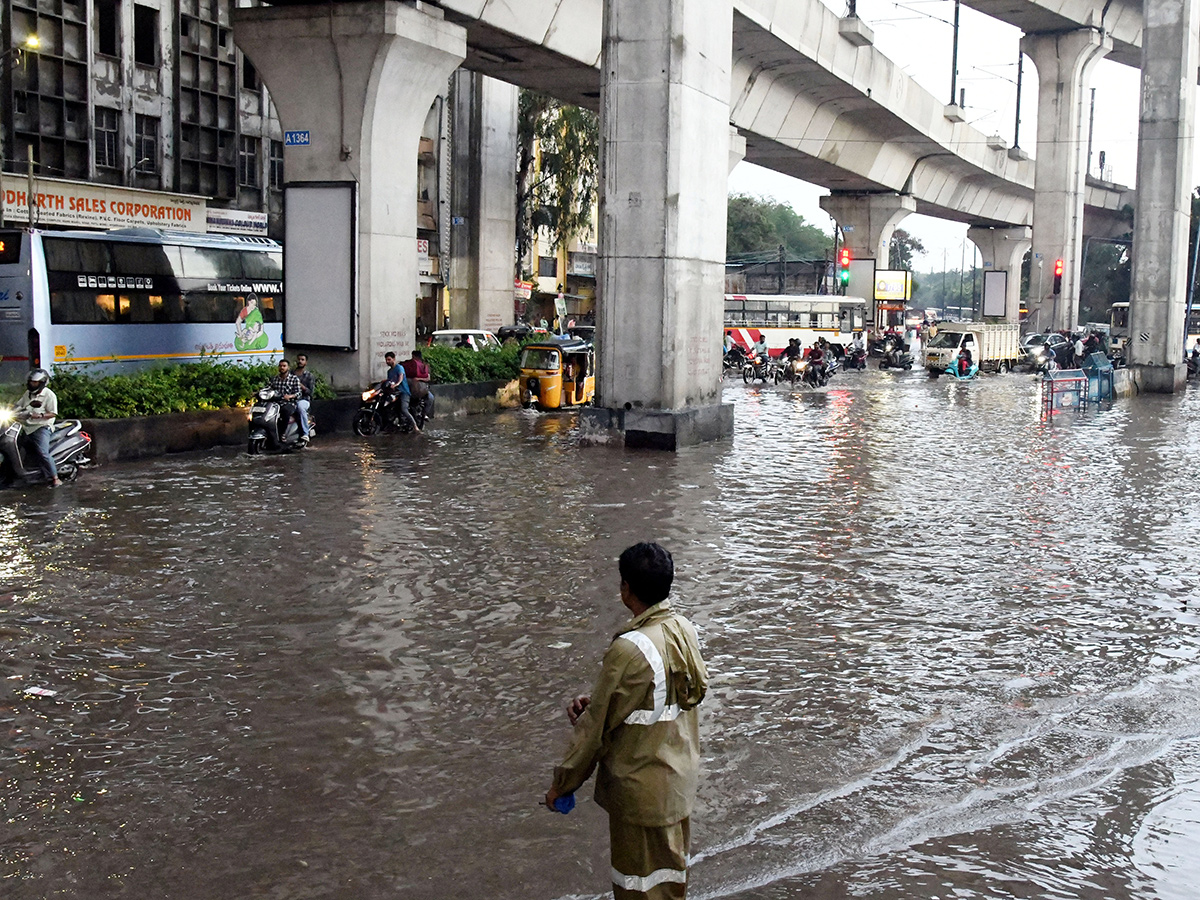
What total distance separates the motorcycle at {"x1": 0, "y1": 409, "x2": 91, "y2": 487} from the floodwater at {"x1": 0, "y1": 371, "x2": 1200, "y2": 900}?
0.47 m

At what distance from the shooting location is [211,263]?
87.7ft

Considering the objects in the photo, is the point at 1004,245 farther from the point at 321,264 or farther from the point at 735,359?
the point at 321,264

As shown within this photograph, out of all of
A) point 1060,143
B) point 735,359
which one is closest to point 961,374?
point 735,359

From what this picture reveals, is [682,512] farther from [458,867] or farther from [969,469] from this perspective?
[458,867]

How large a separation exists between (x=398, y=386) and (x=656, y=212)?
5101mm

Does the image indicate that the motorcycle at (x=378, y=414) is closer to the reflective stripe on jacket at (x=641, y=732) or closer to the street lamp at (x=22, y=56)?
the street lamp at (x=22, y=56)

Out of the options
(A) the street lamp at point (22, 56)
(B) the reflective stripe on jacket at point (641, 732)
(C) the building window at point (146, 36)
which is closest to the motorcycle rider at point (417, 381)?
(A) the street lamp at point (22, 56)

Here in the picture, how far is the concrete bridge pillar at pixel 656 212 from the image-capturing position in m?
19.4

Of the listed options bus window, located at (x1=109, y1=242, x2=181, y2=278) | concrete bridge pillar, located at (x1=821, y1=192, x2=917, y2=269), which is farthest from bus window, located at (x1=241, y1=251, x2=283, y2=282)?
concrete bridge pillar, located at (x1=821, y1=192, x2=917, y2=269)

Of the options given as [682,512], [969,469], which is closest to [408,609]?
[682,512]

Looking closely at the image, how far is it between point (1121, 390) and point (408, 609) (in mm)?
30526

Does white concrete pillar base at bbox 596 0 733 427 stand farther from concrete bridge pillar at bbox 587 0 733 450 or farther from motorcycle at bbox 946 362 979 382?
motorcycle at bbox 946 362 979 382

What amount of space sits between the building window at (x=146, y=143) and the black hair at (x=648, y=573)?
36131 mm

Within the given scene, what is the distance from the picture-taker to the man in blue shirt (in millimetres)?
20938
